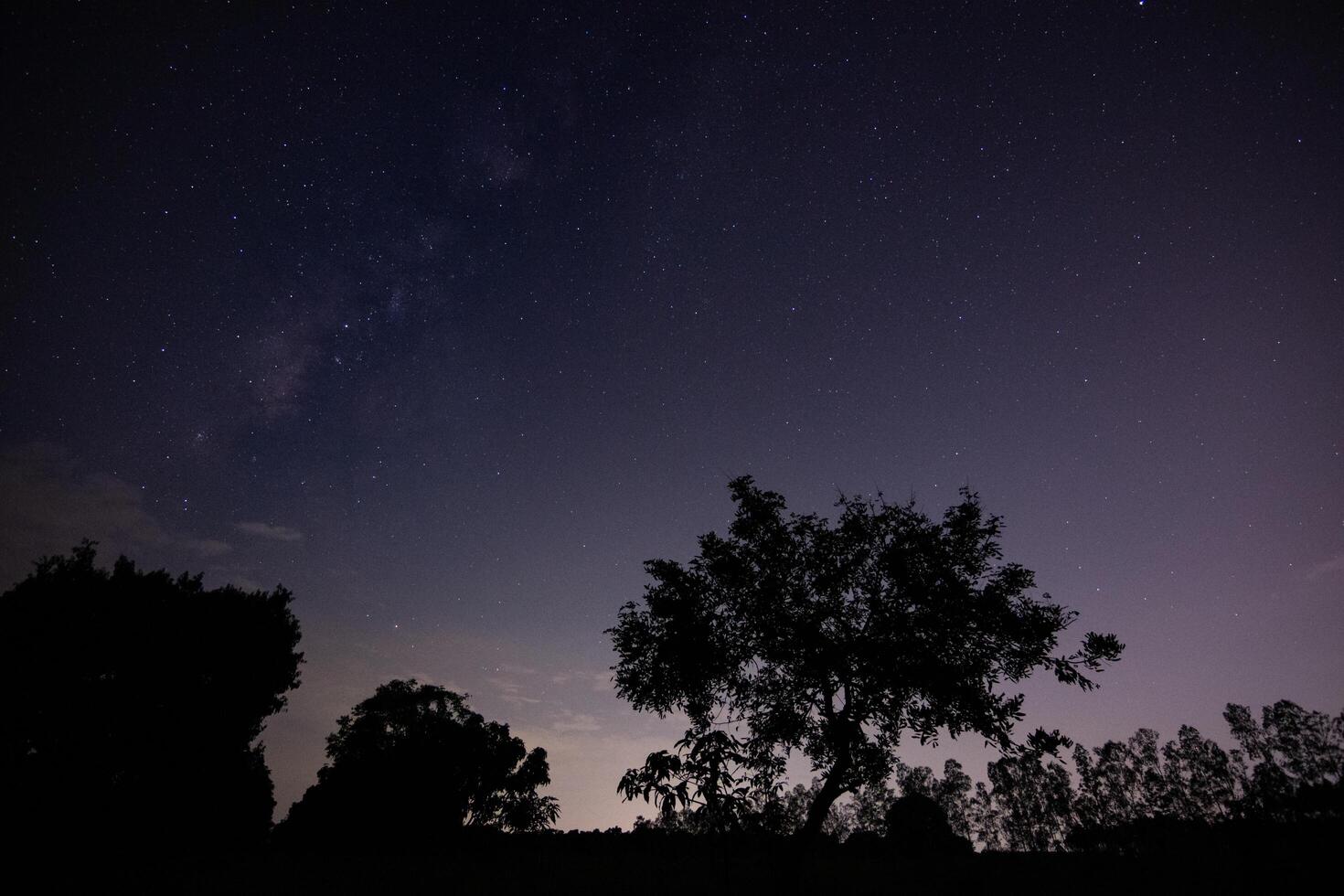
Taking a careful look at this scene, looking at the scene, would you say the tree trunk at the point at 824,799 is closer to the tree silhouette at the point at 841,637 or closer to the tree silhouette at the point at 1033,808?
the tree silhouette at the point at 841,637

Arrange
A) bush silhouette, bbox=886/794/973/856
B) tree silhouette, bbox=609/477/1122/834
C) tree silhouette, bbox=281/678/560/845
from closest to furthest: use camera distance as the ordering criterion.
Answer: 1. tree silhouette, bbox=609/477/1122/834
2. tree silhouette, bbox=281/678/560/845
3. bush silhouette, bbox=886/794/973/856

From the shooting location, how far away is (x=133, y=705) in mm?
30766

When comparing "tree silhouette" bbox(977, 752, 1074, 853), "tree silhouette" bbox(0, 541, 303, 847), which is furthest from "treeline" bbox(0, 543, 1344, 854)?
"tree silhouette" bbox(977, 752, 1074, 853)

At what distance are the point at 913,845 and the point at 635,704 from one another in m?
29.5

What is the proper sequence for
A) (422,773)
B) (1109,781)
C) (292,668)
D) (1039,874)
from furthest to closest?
(1109,781)
(422,773)
(292,668)
(1039,874)

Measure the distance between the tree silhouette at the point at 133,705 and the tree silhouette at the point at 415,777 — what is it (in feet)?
37.8

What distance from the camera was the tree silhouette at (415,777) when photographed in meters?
43.8

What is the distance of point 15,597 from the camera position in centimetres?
2902

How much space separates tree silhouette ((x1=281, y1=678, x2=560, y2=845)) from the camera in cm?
4381

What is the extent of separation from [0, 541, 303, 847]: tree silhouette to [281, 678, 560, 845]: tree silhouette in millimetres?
11513

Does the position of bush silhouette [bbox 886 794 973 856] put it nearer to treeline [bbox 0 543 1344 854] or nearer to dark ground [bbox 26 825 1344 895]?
treeline [bbox 0 543 1344 854]

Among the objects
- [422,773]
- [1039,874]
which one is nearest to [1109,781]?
[1039,874]

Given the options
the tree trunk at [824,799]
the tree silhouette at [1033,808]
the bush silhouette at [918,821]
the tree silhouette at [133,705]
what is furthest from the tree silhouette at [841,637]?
the tree silhouette at [1033,808]

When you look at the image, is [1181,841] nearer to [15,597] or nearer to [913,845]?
[913,845]
